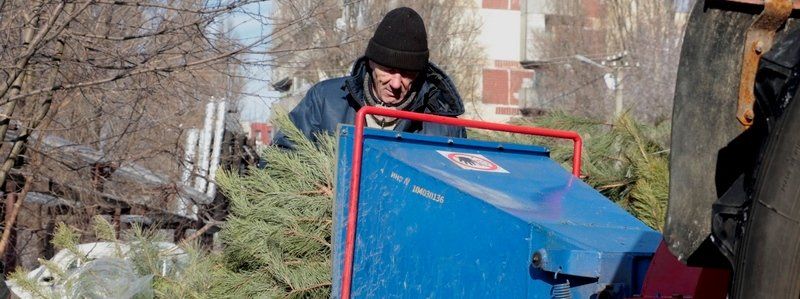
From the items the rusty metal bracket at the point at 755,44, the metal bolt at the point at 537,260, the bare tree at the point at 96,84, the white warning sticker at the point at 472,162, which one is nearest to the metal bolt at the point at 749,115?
the rusty metal bracket at the point at 755,44

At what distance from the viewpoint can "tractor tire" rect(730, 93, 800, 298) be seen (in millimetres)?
1630

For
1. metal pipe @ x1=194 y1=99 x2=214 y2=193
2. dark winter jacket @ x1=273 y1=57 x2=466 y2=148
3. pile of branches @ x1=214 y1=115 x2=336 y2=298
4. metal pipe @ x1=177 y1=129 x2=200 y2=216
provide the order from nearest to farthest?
1. pile of branches @ x1=214 y1=115 x2=336 y2=298
2. dark winter jacket @ x1=273 y1=57 x2=466 y2=148
3. metal pipe @ x1=177 y1=129 x2=200 y2=216
4. metal pipe @ x1=194 y1=99 x2=214 y2=193

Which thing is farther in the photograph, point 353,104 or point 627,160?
point 627,160

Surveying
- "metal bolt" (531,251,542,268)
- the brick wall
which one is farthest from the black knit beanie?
the brick wall

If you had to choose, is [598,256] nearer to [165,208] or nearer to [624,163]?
[624,163]

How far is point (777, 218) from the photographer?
164 cm

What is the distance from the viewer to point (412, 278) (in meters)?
3.24

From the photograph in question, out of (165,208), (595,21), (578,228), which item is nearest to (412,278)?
(578,228)

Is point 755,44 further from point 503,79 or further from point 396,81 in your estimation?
point 503,79

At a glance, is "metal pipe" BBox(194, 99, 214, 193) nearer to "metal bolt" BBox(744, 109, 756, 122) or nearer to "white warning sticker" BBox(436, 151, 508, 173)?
"white warning sticker" BBox(436, 151, 508, 173)

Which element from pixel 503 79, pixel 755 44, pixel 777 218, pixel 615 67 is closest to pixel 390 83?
pixel 755 44

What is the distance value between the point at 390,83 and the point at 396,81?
0.03 metres

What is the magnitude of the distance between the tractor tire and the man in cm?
275

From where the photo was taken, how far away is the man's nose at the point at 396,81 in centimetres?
448
